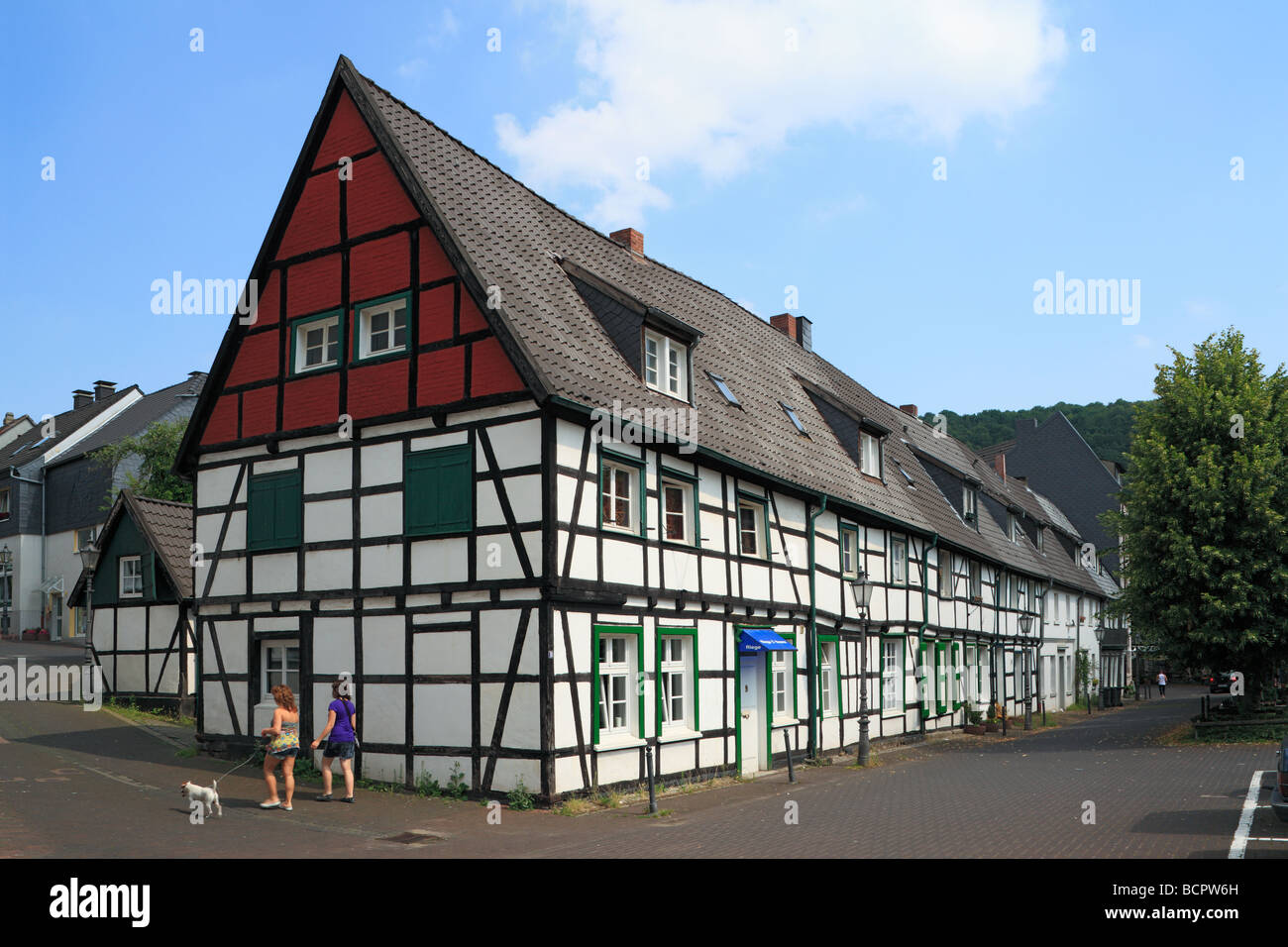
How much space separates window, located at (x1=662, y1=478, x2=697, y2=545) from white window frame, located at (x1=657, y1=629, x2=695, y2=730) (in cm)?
169

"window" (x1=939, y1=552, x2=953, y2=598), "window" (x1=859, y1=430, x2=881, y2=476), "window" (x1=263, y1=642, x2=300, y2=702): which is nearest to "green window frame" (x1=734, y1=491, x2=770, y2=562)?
"window" (x1=859, y1=430, x2=881, y2=476)

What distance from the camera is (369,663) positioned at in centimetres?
1761

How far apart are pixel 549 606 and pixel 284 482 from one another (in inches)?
245

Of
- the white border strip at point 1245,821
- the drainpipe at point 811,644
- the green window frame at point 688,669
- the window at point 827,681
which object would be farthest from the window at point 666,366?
A: the white border strip at point 1245,821

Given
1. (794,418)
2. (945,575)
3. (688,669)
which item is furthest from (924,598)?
(688,669)

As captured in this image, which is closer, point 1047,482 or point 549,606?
point 549,606

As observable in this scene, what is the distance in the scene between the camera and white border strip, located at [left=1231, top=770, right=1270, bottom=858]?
11.7m

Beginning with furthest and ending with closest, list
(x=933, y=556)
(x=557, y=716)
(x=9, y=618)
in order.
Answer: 1. (x=9, y=618)
2. (x=933, y=556)
3. (x=557, y=716)

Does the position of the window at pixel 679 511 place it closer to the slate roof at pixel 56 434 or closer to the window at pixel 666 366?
the window at pixel 666 366

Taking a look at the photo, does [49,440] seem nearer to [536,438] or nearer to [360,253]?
[360,253]

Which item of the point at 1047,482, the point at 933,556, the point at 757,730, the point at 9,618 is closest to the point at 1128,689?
the point at 1047,482

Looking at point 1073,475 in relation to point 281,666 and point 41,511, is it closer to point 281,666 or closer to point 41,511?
point 41,511

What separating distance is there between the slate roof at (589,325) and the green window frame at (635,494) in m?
0.84

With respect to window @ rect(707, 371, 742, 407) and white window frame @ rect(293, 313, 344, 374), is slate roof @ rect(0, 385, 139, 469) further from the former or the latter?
window @ rect(707, 371, 742, 407)
